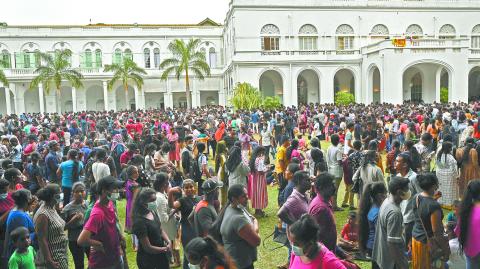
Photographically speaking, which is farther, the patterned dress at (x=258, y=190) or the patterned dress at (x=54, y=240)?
the patterned dress at (x=258, y=190)

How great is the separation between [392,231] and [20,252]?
348 centimetres

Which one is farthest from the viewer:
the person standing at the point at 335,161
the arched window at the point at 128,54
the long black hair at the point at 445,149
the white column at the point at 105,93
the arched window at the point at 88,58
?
the arched window at the point at 128,54

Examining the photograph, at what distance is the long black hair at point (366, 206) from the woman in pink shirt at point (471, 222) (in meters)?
0.81

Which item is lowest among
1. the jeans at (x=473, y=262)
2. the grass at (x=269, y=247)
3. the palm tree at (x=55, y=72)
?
the grass at (x=269, y=247)

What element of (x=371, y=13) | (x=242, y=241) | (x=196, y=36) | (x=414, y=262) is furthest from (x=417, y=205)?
(x=196, y=36)

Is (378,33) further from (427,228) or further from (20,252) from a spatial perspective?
(20,252)

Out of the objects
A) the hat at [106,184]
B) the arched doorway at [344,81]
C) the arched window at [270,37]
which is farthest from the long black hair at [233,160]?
the arched doorway at [344,81]

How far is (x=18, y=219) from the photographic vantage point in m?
4.71

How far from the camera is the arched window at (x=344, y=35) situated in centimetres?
3712

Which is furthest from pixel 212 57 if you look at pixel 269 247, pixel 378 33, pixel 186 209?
Result: pixel 186 209

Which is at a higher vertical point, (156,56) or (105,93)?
(156,56)

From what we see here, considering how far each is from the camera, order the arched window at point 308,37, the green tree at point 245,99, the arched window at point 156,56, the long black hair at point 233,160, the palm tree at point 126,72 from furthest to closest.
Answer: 1. the arched window at point 156,56
2. the palm tree at point 126,72
3. the arched window at point 308,37
4. the green tree at point 245,99
5. the long black hair at point 233,160

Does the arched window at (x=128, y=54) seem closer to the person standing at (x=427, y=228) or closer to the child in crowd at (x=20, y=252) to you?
the child in crowd at (x=20, y=252)

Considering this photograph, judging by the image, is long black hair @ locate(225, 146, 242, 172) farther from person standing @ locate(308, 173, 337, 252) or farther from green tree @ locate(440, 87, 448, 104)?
green tree @ locate(440, 87, 448, 104)
